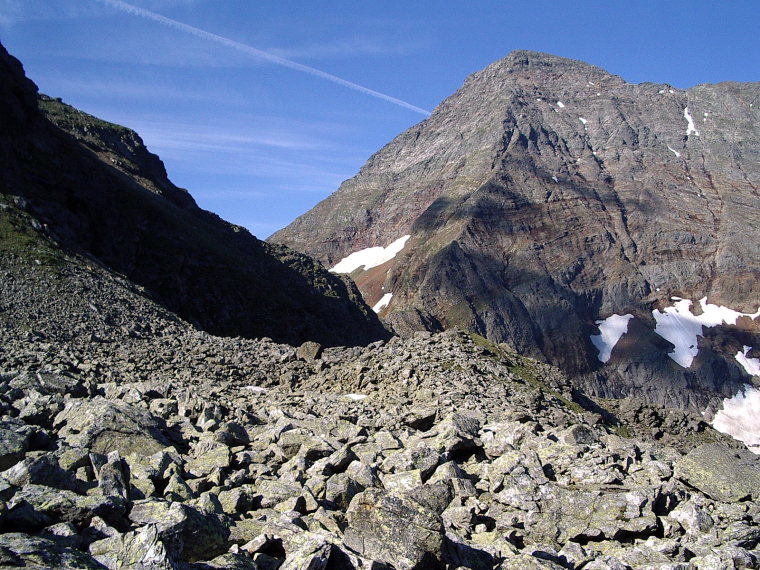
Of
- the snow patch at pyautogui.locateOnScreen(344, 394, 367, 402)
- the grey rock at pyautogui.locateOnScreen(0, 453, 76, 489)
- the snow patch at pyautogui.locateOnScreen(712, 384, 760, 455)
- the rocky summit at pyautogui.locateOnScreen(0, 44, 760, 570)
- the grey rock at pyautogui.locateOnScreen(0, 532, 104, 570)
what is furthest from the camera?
the snow patch at pyautogui.locateOnScreen(712, 384, 760, 455)

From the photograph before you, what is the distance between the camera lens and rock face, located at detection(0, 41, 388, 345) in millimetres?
51312

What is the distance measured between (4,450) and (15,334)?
2662cm

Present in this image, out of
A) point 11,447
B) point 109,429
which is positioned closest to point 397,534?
point 11,447

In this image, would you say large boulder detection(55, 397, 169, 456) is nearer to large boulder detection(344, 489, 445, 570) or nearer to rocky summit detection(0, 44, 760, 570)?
rocky summit detection(0, 44, 760, 570)

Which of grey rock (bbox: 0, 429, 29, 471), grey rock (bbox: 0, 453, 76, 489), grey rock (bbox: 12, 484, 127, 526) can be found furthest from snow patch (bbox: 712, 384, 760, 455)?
grey rock (bbox: 12, 484, 127, 526)

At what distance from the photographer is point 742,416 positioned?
182875 mm

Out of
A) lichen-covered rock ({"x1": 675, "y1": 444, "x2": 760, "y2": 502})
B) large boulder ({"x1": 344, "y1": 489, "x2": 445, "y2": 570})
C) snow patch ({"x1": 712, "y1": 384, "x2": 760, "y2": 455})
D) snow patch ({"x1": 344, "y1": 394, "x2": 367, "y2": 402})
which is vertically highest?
snow patch ({"x1": 712, "y1": 384, "x2": 760, "y2": 455})

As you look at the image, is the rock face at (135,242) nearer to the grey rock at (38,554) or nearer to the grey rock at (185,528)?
the grey rock at (185,528)

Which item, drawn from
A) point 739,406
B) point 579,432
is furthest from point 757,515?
point 739,406

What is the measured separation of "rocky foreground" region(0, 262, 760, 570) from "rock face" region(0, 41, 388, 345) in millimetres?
33645

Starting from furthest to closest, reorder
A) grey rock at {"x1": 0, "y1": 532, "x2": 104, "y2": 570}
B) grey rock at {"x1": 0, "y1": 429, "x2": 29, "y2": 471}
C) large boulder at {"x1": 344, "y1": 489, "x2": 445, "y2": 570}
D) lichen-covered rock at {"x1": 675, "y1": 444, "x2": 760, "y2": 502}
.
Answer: lichen-covered rock at {"x1": 675, "y1": 444, "x2": 760, "y2": 502}
grey rock at {"x1": 0, "y1": 429, "x2": 29, "y2": 471}
large boulder at {"x1": 344, "y1": 489, "x2": 445, "y2": 570}
grey rock at {"x1": 0, "y1": 532, "x2": 104, "y2": 570}

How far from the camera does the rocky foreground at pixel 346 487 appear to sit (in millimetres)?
7484

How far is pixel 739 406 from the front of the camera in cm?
18638

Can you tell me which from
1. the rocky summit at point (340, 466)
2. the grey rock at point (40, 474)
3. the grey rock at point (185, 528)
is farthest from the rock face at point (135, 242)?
the grey rock at point (185, 528)
